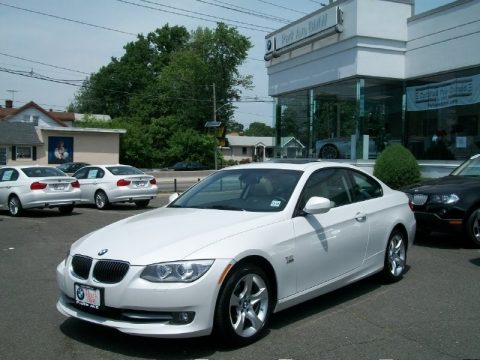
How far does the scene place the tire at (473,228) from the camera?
29.7 ft

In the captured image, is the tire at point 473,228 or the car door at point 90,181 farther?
the car door at point 90,181

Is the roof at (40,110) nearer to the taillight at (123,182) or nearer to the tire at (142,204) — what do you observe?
the tire at (142,204)

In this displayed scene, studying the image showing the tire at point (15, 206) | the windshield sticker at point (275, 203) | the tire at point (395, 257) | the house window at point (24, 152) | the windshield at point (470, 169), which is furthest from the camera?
the house window at point (24, 152)

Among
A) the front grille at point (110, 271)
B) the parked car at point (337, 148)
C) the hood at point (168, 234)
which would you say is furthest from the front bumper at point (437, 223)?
the parked car at point (337, 148)

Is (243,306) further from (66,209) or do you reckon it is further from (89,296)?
(66,209)

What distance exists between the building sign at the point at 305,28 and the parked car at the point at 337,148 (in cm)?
401

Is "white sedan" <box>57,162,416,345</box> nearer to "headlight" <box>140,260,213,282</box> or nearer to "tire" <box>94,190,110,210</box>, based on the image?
"headlight" <box>140,260,213,282</box>

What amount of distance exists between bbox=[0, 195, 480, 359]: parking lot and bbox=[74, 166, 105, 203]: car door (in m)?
10.1

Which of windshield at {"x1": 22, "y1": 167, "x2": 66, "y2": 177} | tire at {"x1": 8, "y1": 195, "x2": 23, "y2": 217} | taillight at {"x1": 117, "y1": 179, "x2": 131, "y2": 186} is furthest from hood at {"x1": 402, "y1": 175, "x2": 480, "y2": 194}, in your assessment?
tire at {"x1": 8, "y1": 195, "x2": 23, "y2": 217}

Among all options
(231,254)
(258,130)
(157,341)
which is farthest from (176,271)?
(258,130)

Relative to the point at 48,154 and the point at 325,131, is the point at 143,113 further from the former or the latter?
the point at 325,131

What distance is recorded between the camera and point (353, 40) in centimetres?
1847

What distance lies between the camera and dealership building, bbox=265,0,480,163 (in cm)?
1706

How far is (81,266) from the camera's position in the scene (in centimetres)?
472
